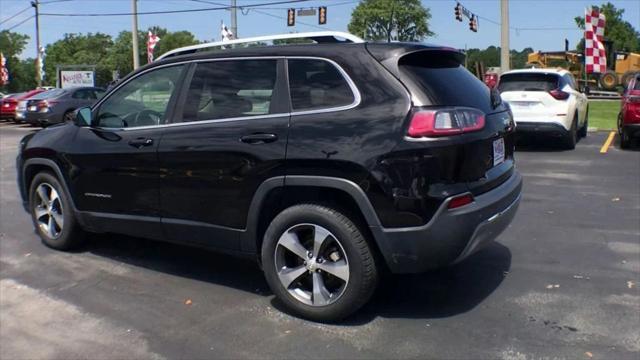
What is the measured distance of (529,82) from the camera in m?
12.2

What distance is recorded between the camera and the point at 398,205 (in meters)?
3.68

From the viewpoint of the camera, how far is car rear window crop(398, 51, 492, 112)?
12.5ft

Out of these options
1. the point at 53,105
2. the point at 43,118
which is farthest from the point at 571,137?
the point at 43,118

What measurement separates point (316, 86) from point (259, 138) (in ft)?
1.66

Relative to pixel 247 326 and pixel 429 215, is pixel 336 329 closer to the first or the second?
pixel 247 326

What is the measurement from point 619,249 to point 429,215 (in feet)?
9.11

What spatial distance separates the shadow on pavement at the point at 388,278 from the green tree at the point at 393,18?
292 ft

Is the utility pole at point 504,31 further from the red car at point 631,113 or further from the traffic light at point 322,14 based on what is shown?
the traffic light at point 322,14

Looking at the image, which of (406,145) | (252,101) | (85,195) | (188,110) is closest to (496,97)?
(406,145)

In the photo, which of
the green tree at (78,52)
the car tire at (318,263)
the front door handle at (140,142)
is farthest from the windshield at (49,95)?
the green tree at (78,52)

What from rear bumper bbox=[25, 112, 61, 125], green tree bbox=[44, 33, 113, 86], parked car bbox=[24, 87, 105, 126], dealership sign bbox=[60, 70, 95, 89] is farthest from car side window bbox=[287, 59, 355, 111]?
green tree bbox=[44, 33, 113, 86]

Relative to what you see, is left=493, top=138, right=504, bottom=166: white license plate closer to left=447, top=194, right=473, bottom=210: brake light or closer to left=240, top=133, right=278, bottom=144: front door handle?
left=447, top=194, right=473, bottom=210: brake light

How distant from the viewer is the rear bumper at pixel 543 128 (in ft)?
38.7

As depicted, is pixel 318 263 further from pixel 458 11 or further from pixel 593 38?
pixel 458 11
